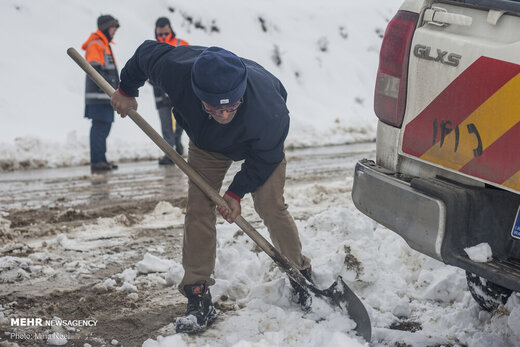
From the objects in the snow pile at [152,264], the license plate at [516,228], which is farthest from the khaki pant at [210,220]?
the license plate at [516,228]

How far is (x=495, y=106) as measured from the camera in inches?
91.4

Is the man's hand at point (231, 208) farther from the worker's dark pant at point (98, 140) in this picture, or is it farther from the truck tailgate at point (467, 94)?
the worker's dark pant at point (98, 140)

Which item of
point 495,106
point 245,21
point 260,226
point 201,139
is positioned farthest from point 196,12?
point 495,106

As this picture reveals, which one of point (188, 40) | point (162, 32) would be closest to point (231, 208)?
point (162, 32)

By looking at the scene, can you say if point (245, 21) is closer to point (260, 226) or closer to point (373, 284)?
point (260, 226)

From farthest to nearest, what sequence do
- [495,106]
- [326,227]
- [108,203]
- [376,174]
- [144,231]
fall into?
1. [108,203]
2. [144,231]
3. [326,227]
4. [376,174]
5. [495,106]

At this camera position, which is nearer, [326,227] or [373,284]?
[373,284]

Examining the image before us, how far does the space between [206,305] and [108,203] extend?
2.76 metres

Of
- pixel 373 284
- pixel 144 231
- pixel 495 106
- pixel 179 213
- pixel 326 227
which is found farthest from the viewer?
pixel 179 213

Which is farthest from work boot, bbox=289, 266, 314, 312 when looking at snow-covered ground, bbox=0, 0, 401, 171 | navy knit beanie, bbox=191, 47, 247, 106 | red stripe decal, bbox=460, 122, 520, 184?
snow-covered ground, bbox=0, 0, 401, 171

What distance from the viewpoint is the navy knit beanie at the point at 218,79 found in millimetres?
2764

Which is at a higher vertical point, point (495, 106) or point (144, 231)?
point (495, 106)

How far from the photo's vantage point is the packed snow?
315 centimetres

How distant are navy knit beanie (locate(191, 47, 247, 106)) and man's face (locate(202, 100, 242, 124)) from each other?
0.16ft
